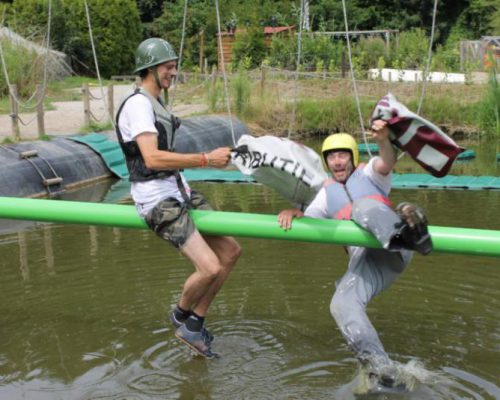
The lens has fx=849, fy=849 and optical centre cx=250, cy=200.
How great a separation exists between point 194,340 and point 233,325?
779mm

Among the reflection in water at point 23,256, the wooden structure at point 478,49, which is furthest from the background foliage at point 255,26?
the reflection in water at point 23,256

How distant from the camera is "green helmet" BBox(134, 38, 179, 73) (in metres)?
5.07

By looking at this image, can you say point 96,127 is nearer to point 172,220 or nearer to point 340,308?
point 172,220

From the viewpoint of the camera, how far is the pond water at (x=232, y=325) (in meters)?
5.15

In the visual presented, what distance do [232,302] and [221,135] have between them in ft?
37.2

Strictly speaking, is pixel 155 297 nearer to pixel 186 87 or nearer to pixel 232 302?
pixel 232 302

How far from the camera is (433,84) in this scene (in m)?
21.6

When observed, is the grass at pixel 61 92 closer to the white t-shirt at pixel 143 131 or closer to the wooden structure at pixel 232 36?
the wooden structure at pixel 232 36

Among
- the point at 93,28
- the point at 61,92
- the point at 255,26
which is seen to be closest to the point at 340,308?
the point at 61,92

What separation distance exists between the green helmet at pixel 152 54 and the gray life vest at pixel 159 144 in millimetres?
165

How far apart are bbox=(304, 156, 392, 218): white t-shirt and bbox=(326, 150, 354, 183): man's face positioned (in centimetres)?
10

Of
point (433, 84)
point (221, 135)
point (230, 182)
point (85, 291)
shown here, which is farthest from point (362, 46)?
point (85, 291)

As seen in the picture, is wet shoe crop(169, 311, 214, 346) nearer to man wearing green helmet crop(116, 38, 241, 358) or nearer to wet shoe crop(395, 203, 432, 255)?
man wearing green helmet crop(116, 38, 241, 358)

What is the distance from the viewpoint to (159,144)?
5.11 meters
